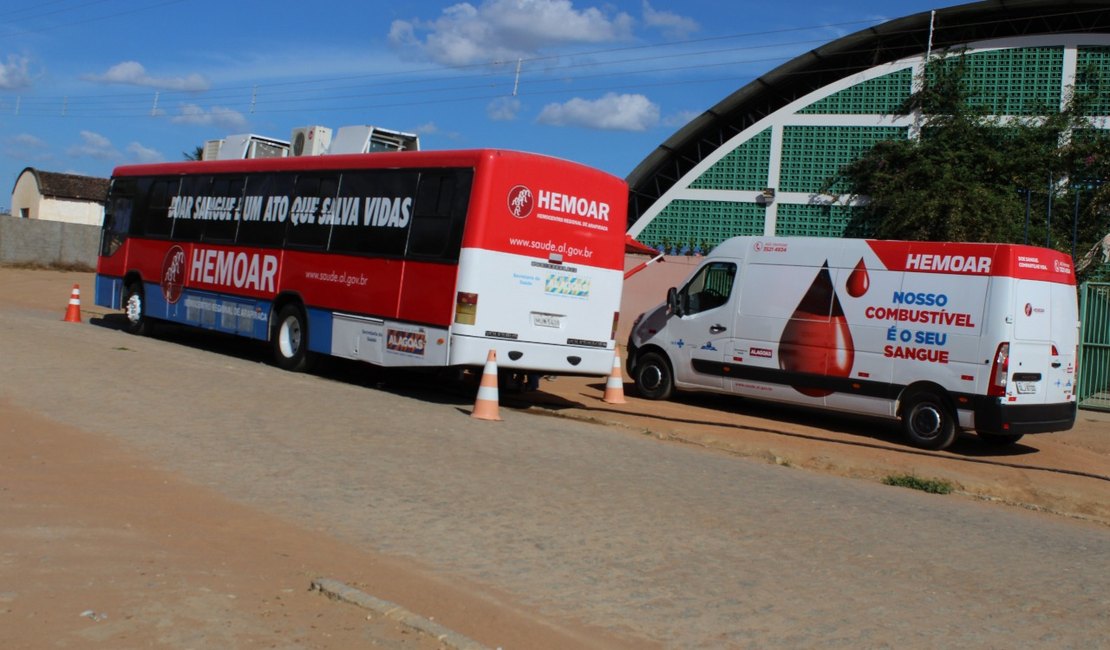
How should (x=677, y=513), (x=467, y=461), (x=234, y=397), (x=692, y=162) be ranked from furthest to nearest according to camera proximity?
(x=692, y=162), (x=234, y=397), (x=467, y=461), (x=677, y=513)

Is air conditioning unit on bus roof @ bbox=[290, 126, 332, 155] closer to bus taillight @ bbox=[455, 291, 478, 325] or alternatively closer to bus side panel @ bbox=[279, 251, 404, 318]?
bus side panel @ bbox=[279, 251, 404, 318]

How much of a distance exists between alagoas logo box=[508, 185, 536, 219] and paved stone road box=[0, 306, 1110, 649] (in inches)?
101

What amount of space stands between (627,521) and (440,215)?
693 cm

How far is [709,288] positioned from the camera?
16547 millimetres

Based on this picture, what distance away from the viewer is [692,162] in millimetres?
31516

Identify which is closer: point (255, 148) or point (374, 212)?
point (374, 212)

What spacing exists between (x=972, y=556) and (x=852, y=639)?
2.58 meters

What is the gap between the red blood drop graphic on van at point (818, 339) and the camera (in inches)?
580

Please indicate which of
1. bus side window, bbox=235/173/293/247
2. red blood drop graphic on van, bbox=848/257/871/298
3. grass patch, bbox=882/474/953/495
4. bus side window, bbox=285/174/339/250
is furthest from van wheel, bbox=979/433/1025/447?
bus side window, bbox=235/173/293/247

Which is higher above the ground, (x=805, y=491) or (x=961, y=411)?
(x=961, y=411)

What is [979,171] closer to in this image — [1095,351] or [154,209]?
[1095,351]

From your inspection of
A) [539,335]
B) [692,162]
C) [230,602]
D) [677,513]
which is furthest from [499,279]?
[692,162]

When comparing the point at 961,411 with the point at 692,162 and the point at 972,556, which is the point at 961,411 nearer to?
the point at 972,556

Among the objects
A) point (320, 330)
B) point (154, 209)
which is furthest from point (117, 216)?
point (320, 330)
